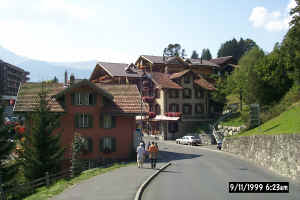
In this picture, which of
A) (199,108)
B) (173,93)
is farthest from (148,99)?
(199,108)

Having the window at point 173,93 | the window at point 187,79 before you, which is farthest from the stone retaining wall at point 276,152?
the window at point 187,79

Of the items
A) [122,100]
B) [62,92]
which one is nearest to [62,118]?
[62,92]

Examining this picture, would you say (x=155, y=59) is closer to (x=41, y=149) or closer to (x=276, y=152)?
(x=41, y=149)

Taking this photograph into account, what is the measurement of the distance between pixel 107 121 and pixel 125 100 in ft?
10.2

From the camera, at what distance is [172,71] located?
8144 centimetres

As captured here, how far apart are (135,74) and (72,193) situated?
5646 cm

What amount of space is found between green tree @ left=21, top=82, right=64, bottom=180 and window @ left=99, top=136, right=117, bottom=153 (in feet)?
32.0

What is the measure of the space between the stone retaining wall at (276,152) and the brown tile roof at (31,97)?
19254 mm

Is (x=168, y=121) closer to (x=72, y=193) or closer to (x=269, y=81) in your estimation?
(x=269, y=81)

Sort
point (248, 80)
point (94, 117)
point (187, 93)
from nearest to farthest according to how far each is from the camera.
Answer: point (94, 117)
point (248, 80)
point (187, 93)

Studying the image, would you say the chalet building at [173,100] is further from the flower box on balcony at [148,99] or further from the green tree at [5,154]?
the green tree at [5,154]

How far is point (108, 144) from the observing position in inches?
1516

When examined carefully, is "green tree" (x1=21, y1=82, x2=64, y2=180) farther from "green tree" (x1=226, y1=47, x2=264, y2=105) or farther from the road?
"green tree" (x1=226, y1=47, x2=264, y2=105)

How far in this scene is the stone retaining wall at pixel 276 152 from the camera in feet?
73.2
